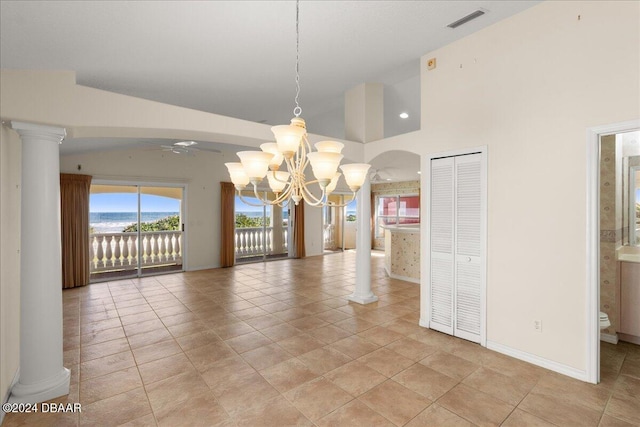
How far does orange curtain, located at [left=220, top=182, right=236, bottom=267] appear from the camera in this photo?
8.11m

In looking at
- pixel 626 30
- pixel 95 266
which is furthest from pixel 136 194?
pixel 626 30

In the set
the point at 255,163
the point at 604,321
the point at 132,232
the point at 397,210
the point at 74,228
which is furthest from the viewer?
the point at 397,210

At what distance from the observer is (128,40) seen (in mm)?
2551

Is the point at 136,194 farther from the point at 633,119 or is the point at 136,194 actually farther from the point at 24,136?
the point at 633,119

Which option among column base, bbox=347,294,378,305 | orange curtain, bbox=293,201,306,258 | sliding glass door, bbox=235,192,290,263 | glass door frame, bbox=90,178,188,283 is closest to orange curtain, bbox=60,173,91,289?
glass door frame, bbox=90,178,188,283

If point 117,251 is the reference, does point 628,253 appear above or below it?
above

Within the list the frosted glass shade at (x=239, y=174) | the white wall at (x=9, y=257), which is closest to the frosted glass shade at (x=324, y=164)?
the frosted glass shade at (x=239, y=174)

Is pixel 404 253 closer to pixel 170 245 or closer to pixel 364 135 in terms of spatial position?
pixel 364 135

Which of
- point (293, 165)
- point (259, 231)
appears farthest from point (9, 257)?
point (259, 231)

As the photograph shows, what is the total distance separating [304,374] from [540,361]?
2.26 m

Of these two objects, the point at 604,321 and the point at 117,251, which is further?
the point at 117,251

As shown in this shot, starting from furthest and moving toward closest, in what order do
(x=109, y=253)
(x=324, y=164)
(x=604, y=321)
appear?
(x=109, y=253) → (x=604, y=321) → (x=324, y=164)

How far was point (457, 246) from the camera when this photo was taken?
3646mm

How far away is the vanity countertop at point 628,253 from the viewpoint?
3424 millimetres
